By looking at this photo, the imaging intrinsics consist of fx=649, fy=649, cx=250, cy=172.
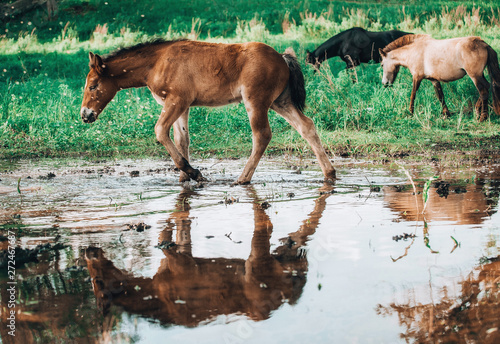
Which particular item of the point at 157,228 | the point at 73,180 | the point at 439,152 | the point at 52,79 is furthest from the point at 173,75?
the point at 52,79

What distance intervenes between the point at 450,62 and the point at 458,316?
10248 millimetres

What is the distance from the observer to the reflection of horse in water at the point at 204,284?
2.98m

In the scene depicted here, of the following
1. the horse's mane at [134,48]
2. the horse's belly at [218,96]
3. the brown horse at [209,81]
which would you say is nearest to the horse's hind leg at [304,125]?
the brown horse at [209,81]

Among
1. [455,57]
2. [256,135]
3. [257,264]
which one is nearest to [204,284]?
[257,264]

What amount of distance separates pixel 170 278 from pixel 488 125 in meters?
8.93

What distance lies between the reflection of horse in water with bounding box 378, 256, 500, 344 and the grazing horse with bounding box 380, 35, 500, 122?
29.2ft

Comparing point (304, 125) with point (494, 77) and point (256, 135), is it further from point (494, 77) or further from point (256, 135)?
point (494, 77)

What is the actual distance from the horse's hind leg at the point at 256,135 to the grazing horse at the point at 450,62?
5375 millimetres

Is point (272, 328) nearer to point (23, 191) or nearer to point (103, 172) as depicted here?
point (23, 191)

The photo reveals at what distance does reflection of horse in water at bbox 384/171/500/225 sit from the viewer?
4855 millimetres

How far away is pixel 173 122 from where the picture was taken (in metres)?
7.35

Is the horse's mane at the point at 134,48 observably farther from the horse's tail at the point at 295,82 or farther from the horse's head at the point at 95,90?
the horse's tail at the point at 295,82

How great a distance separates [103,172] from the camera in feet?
26.5

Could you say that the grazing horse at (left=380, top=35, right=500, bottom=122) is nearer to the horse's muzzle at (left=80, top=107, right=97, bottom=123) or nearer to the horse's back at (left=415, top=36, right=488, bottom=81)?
the horse's back at (left=415, top=36, right=488, bottom=81)
